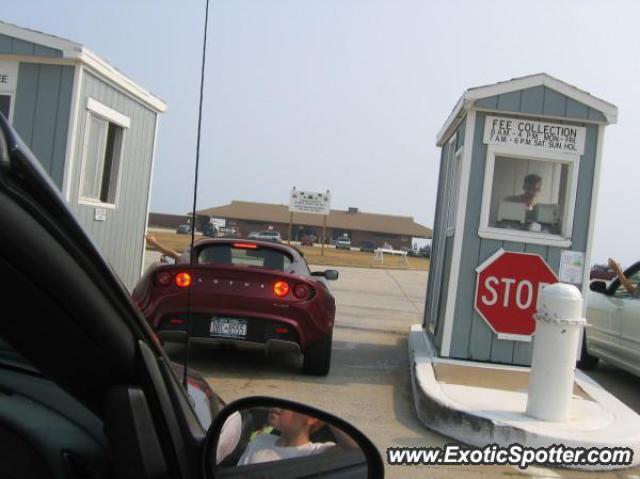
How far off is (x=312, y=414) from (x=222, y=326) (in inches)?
213

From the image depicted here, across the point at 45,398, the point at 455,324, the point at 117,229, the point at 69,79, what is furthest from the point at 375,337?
the point at 45,398

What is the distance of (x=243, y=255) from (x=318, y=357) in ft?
4.50

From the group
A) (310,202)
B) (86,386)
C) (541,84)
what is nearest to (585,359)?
(541,84)

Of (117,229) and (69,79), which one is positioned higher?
(69,79)

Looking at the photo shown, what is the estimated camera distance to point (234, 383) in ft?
21.9

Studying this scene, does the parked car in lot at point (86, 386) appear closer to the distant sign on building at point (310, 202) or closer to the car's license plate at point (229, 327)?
the car's license plate at point (229, 327)

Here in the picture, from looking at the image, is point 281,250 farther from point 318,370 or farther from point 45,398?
point 45,398

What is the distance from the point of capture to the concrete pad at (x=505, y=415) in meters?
4.98

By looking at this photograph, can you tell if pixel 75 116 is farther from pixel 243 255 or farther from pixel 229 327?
pixel 229 327

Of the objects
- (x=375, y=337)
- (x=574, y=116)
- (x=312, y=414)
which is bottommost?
(x=375, y=337)

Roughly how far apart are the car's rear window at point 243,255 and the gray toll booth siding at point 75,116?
1.58 m

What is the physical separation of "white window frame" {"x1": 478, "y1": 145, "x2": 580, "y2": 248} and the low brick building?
7420 cm

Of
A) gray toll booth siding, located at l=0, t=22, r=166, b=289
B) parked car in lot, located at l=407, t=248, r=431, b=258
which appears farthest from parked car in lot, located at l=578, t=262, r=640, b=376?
parked car in lot, located at l=407, t=248, r=431, b=258

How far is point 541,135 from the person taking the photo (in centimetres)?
755
